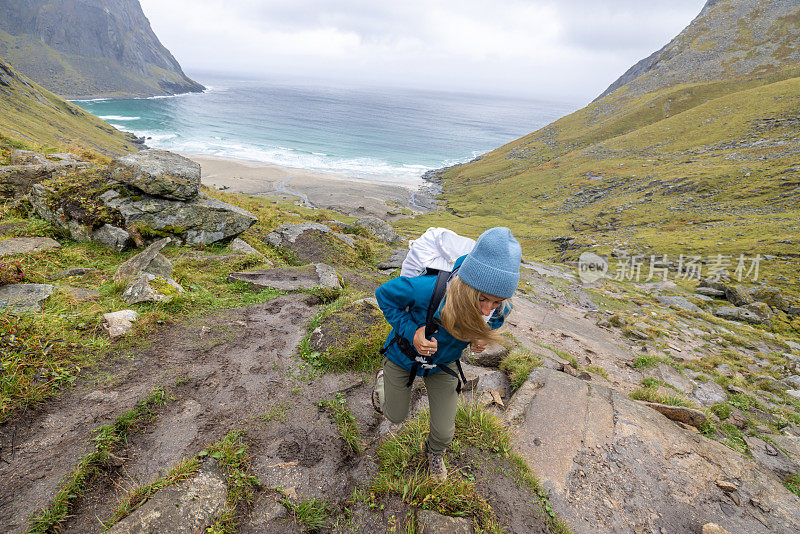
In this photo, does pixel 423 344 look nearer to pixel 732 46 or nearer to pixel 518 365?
pixel 518 365

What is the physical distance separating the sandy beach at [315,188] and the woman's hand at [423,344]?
48418 mm

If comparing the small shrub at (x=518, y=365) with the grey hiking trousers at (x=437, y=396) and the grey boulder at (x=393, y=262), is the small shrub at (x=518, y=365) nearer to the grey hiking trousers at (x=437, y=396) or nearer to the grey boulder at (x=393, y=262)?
the grey hiking trousers at (x=437, y=396)

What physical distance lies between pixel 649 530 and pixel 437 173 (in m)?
99.8

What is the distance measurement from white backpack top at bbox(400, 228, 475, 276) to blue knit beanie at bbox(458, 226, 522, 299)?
0.42 metres

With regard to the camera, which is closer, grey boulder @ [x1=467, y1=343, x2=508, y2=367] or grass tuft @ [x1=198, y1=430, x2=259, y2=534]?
grass tuft @ [x1=198, y1=430, x2=259, y2=534]

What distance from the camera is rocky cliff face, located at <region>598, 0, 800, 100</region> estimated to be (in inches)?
3610

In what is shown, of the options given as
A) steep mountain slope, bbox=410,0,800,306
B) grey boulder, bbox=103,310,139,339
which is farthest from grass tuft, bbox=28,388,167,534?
steep mountain slope, bbox=410,0,800,306

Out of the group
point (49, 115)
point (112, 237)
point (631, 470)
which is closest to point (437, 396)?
point (631, 470)

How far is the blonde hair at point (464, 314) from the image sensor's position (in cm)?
290

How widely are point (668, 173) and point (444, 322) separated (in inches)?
2659

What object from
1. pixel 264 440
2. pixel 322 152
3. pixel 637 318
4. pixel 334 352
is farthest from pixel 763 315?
pixel 322 152

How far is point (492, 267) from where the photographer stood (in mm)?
2756

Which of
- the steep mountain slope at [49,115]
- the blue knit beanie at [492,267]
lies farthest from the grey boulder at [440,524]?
the steep mountain slope at [49,115]

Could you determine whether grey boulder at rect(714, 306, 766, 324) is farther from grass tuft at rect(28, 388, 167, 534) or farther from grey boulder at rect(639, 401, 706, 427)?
grass tuft at rect(28, 388, 167, 534)
